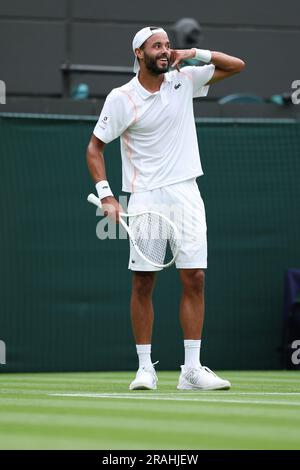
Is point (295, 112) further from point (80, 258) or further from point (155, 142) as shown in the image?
point (155, 142)

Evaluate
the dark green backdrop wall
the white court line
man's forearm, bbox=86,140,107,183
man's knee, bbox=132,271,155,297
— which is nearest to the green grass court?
the white court line

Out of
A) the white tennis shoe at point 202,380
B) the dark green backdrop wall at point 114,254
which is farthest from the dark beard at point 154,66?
the dark green backdrop wall at point 114,254

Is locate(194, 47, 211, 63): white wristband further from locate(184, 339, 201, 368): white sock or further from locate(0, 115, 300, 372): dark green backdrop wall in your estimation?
locate(0, 115, 300, 372): dark green backdrop wall

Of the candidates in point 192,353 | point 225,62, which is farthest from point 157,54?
point 192,353

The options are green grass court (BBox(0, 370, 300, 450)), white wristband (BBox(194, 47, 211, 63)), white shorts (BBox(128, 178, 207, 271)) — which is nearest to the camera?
green grass court (BBox(0, 370, 300, 450))

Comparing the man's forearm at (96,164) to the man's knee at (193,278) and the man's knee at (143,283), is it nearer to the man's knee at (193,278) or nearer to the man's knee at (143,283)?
the man's knee at (143,283)

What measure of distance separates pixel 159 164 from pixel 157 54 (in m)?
0.68

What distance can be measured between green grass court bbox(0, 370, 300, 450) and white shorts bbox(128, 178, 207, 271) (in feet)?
2.68

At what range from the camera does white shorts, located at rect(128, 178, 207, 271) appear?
842cm

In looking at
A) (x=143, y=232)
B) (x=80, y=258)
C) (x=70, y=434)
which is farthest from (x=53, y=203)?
(x=70, y=434)

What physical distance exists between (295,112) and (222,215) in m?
1.51

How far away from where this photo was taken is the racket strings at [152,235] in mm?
8469

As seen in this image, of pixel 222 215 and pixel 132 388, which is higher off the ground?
pixel 222 215

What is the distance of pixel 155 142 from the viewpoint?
8.54 meters
